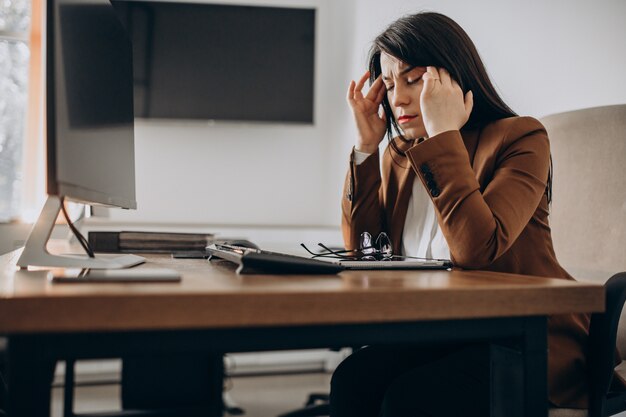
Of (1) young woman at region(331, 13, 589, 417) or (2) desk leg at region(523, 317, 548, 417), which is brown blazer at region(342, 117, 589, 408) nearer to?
(1) young woman at region(331, 13, 589, 417)

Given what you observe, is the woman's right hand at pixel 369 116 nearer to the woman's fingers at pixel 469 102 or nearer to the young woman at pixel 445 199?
the young woman at pixel 445 199

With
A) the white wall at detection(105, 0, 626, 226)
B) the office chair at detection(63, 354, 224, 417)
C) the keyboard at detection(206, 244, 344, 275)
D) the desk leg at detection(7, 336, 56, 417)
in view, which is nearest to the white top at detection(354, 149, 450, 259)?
the keyboard at detection(206, 244, 344, 275)

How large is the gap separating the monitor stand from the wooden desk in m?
0.09

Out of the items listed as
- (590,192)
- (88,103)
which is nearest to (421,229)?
(590,192)

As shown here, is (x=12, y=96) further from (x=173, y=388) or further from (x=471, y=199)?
(x=471, y=199)

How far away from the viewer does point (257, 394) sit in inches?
106

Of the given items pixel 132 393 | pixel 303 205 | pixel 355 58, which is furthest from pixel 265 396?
pixel 355 58

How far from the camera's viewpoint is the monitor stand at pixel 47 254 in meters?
0.73

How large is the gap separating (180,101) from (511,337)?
111 inches

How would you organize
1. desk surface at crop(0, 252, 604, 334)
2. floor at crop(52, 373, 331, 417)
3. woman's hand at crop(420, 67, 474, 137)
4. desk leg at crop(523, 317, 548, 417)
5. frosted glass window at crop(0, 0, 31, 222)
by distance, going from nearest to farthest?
desk surface at crop(0, 252, 604, 334) < desk leg at crop(523, 317, 548, 417) < woman's hand at crop(420, 67, 474, 137) < floor at crop(52, 373, 331, 417) < frosted glass window at crop(0, 0, 31, 222)

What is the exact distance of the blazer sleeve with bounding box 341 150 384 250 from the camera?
1.37 meters

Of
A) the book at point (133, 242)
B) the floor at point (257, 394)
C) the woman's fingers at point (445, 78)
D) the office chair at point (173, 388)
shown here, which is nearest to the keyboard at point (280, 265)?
the woman's fingers at point (445, 78)

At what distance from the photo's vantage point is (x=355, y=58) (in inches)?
123

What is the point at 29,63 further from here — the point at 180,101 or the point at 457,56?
the point at 457,56
